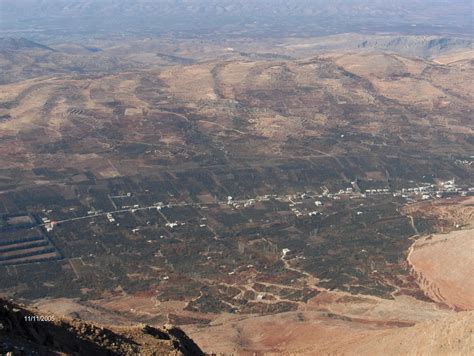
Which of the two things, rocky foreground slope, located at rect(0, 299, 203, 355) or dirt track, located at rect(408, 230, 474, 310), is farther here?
dirt track, located at rect(408, 230, 474, 310)

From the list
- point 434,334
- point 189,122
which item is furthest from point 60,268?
point 189,122

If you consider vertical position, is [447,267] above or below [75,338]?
below

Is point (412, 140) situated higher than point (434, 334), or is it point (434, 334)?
point (434, 334)

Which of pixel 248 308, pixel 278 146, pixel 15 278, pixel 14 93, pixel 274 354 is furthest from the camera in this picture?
pixel 14 93

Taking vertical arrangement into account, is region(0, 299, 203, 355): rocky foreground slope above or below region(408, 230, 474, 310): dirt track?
above

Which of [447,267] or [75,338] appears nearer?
[75,338]

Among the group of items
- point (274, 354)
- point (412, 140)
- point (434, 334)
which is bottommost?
point (412, 140)

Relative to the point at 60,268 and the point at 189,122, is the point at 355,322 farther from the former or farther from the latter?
the point at 189,122

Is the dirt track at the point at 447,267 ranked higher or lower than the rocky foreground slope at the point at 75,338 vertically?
lower
